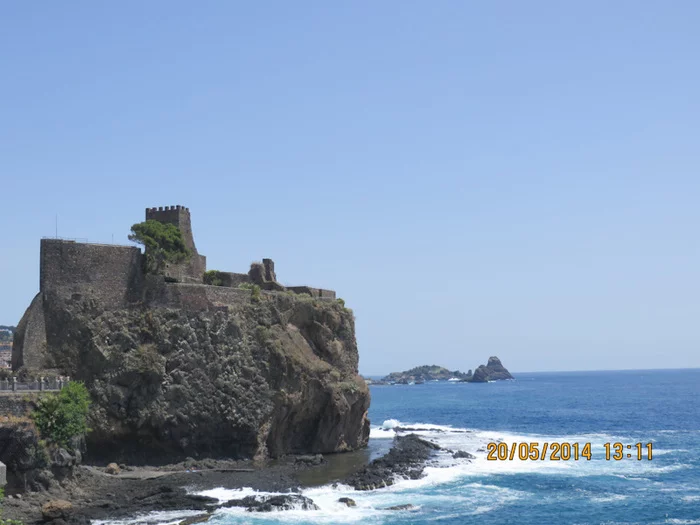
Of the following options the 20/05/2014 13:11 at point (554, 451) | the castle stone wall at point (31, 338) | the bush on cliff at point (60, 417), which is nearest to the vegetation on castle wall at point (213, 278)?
the castle stone wall at point (31, 338)

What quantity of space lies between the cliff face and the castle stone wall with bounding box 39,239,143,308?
2.09ft

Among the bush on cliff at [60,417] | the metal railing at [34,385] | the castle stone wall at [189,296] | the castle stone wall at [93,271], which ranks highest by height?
the castle stone wall at [93,271]

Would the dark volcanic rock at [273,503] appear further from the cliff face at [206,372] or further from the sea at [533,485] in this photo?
the cliff face at [206,372]

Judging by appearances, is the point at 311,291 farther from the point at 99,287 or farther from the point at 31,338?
the point at 31,338

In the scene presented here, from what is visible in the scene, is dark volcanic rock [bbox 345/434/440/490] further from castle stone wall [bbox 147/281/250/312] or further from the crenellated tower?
the crenellated tower

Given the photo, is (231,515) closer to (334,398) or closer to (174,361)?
(174,361)

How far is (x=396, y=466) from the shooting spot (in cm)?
5116

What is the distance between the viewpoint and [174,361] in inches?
1972

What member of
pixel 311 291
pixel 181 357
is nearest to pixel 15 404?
pixel 181 357

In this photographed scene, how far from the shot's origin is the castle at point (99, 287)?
154ft

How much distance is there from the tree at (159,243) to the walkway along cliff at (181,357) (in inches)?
35.5

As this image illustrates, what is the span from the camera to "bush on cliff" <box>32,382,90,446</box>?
39.9m

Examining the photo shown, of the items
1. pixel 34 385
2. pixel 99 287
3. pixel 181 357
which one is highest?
pixel 99 287

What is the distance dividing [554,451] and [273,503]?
2998cm
